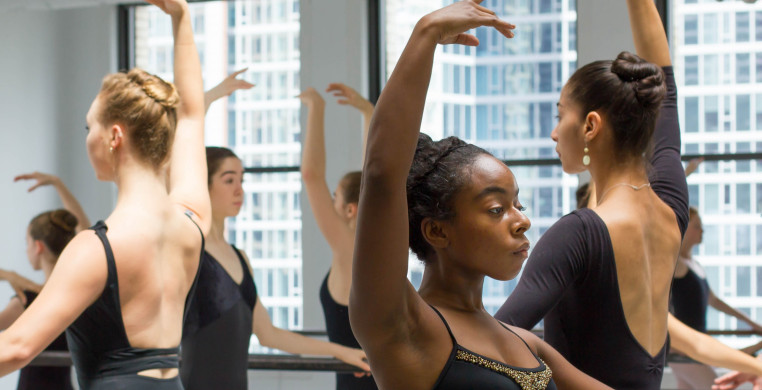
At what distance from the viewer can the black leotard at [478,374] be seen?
0.95 m

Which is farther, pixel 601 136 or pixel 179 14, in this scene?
pixel 179 14

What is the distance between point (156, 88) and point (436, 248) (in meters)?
0.96

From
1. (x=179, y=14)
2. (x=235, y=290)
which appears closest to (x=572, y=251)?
(x=179, y=14)

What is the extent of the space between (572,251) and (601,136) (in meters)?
0.25

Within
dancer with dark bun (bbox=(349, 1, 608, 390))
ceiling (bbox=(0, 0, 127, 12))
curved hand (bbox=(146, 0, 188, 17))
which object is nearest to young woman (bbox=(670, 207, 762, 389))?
curved hand (bbox=(146, 0, 188, 17))

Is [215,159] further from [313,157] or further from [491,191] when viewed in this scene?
[491,191]

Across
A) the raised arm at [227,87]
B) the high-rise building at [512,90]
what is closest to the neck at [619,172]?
the raised arm at [227,87]

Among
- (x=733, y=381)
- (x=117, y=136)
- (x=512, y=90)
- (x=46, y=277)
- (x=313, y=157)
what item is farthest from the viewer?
(x=512, y=90)

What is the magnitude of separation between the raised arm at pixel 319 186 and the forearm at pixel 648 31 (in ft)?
5.82

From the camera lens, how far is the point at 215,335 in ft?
9.36

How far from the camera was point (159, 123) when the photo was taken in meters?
1.77

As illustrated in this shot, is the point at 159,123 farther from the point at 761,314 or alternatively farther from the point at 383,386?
the point at 761,314

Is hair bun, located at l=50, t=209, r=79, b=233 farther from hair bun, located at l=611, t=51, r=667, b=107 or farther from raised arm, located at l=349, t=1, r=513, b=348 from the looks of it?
raised arm, located at l=349, t=1, r=513, b=348

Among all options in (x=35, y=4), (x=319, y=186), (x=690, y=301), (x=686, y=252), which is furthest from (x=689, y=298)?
(x=35, y=4)
